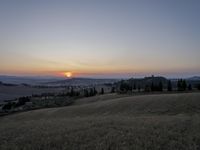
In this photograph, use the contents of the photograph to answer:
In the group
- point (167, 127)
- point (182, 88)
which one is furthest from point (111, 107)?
point (182, 88)

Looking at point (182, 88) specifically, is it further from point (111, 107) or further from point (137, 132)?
point (137, 132)

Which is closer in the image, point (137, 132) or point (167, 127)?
point (137, 132)

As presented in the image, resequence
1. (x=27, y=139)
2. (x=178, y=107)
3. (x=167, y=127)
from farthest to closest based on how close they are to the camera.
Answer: (x=178, y=107) < (x=167, y=127) < (x=27, y=139)

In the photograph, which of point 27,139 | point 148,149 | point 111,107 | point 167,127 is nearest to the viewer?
point 148,149

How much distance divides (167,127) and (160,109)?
1536cm

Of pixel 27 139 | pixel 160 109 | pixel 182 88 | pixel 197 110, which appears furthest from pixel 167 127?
pixel 182 88

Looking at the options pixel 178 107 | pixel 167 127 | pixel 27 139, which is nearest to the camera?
pixel 27 139

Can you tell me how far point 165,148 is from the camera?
11.3 m

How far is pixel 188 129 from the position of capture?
1540 cm

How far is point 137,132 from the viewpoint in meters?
15.2

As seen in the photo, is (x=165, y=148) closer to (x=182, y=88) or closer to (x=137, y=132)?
(x=137, y=132)

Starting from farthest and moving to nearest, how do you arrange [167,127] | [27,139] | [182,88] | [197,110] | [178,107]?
[182,88] → [178,107] → [197,110] → [167,127] → [27,139]

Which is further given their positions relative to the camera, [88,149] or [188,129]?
[188,129]

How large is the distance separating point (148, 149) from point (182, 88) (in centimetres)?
7917
